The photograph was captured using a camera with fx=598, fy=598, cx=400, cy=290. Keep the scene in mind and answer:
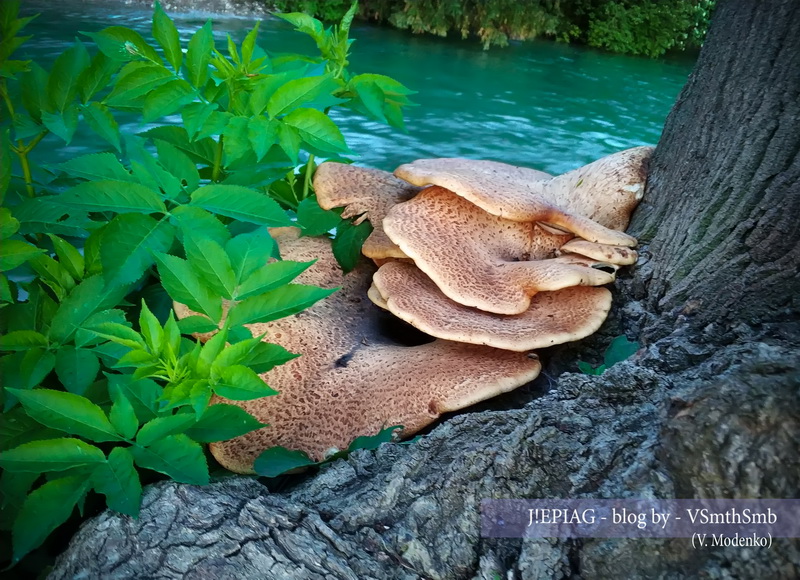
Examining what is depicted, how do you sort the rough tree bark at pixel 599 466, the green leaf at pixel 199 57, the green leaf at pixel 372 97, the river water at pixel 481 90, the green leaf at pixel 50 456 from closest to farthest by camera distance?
the rough tree bark at pixel 599 466 → the green leaf at pixel 50 456 → the green leaf at pixel 199 57 → the green leaf at pixel 372 97 → the river water at pixel 481 90

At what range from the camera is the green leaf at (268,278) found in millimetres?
1183

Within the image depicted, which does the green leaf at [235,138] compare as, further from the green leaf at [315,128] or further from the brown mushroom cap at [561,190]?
the brown mushroom cap at [561,190]

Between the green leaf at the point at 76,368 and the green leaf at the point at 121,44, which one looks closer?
the green leaf at the point at 76,368

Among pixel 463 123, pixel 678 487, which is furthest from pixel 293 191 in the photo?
pixel 463 123

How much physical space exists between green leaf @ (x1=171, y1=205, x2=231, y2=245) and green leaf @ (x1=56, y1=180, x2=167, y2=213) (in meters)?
0.05

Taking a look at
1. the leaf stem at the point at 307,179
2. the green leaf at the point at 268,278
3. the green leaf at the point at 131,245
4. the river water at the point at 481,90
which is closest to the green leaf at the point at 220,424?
the green leaf at the point at 268,278

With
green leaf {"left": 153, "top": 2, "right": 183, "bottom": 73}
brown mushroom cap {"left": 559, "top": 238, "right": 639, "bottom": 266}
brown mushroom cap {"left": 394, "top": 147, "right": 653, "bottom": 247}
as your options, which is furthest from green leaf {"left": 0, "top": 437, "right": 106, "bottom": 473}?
brown mushroom cap {"left": 559, "top": 238, "right": 639, "bottom": 266}

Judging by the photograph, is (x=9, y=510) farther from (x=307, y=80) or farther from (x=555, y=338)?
(x=555, y=338)

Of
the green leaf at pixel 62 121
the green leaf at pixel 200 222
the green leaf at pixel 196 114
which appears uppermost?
the green leaf at pixel 196 114

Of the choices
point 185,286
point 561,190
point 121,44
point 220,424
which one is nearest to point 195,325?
point 185,286

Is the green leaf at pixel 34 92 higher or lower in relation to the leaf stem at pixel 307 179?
higher

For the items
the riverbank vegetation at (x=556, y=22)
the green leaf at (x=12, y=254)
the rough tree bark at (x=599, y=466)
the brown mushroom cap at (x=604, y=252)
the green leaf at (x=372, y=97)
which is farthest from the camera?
the riverbank vegetation at (x=556, y=22)

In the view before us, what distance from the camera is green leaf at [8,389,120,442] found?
40.7 inches

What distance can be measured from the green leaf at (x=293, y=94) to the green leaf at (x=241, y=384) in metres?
0.70
